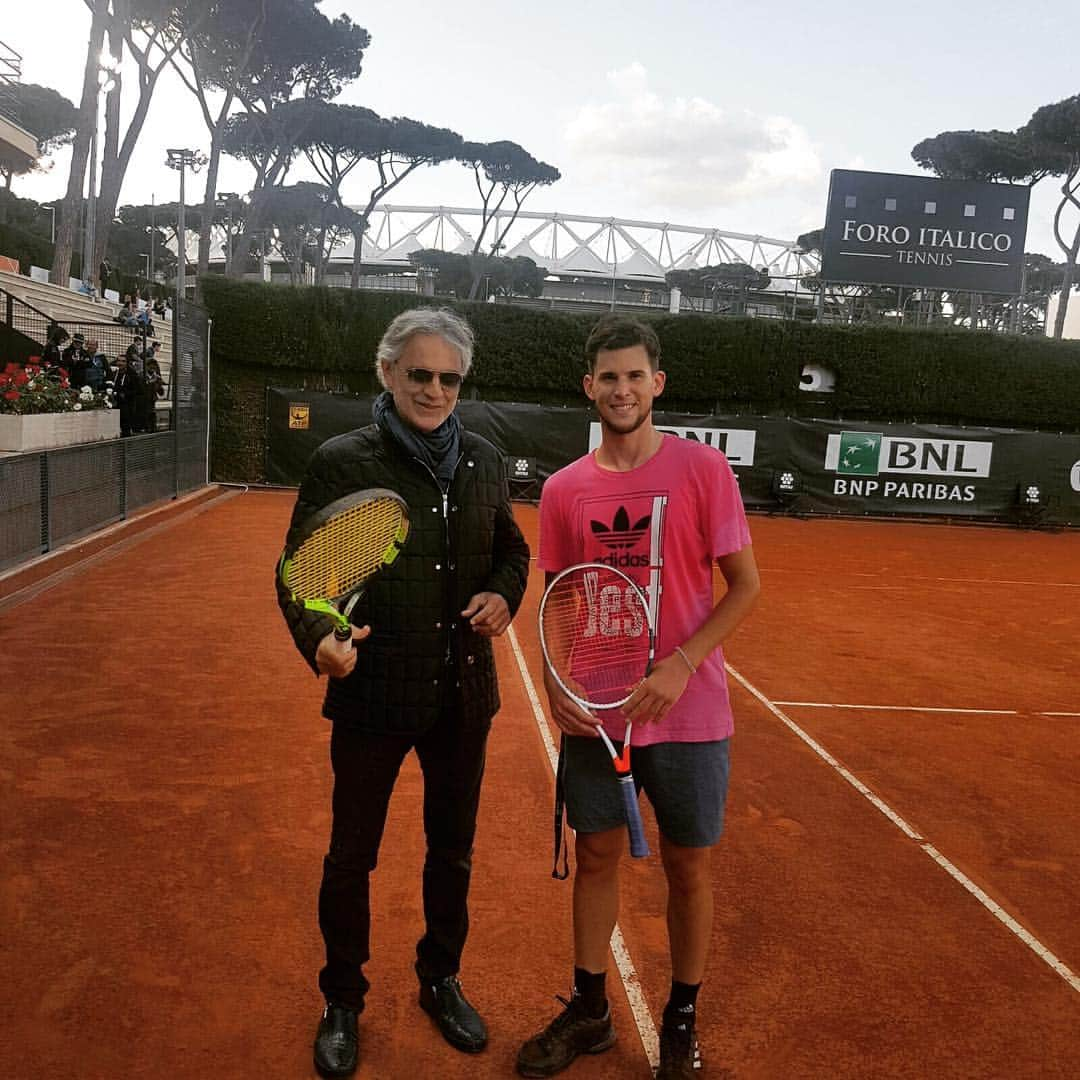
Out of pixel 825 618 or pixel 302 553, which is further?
pixel 825 618

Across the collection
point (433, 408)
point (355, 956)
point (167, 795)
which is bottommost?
point (167, 795)

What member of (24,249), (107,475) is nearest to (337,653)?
(107,475)

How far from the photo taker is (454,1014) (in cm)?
298

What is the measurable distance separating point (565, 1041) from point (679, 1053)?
13.2 inches

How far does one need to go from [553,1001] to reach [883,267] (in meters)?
21.8

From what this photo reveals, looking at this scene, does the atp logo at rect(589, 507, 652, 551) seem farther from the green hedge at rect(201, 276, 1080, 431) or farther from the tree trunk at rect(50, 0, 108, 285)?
the tree trunk at rect(50, 0, 108, 285)

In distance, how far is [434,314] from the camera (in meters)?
2.79

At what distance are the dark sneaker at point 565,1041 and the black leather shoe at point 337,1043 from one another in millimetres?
483

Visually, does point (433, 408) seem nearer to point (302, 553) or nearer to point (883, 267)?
point (302, 553)

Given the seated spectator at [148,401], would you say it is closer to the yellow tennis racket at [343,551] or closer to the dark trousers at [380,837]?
the dark trousers at [380,837]

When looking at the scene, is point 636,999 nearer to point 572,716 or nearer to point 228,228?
point 572,716

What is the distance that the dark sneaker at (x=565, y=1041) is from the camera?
2830 mm

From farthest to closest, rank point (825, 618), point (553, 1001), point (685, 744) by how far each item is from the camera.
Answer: point (825, 618) → point (553, 1001) → point (685, 744)

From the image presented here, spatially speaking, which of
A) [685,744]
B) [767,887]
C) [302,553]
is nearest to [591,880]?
[685,744]
